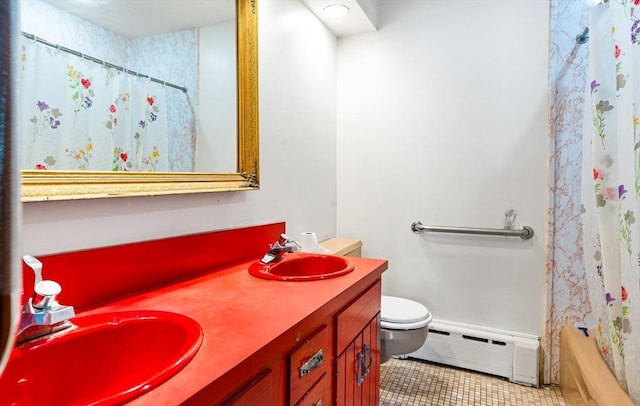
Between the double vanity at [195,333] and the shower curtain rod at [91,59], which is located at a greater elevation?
the shower curtain rod at [91,59]

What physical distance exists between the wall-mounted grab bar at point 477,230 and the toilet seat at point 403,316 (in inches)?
18.6

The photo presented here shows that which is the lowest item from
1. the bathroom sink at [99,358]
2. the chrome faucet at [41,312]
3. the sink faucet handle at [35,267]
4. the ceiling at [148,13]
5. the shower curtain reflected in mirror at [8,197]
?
the bathroom sink at [99,358]

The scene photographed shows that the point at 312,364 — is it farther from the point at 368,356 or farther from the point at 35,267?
the point at 35,267

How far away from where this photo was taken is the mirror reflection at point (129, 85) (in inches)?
34.2

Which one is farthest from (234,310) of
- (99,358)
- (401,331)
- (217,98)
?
(401,331)

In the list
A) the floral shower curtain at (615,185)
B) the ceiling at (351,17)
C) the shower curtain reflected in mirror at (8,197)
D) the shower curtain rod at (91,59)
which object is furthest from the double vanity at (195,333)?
the ceiling at (351,17)

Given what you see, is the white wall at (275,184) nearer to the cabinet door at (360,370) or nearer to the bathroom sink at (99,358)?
the bathroom sink at (99,358)

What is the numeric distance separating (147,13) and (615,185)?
1.66m

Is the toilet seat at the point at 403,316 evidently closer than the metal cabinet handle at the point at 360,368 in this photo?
No

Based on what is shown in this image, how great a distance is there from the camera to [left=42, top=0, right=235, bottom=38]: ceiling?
0.98m

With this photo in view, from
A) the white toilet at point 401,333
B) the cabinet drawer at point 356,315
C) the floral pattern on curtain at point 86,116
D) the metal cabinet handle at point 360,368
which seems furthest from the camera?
the white toilet at point 401,333

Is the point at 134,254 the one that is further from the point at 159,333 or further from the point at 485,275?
the point at 485,275

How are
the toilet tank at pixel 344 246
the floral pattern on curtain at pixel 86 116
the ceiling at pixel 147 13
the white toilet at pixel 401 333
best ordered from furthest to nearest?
1. the toilet tank at pixel 344 246
2. the white toilet at pixel 401 333
3. the ceiling at pixel 147 13
4. the floral pattern on curtain at pixel 86 116

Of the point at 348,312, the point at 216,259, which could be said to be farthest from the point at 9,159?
the point at 216,259
